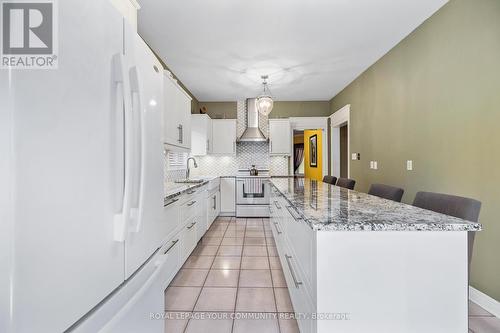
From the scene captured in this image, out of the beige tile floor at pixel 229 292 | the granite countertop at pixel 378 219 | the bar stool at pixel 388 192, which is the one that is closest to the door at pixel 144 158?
the granite countertop at pixel 378 219

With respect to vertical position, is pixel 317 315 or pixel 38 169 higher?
pixel 38 169

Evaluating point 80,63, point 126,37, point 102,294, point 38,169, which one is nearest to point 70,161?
point 38,169

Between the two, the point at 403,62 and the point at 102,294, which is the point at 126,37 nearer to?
the point at 102,294

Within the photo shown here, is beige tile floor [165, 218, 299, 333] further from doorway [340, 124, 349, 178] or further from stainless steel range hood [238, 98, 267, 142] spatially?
doorway [340, 124, 349, 178]

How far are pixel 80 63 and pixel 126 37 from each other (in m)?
0.34

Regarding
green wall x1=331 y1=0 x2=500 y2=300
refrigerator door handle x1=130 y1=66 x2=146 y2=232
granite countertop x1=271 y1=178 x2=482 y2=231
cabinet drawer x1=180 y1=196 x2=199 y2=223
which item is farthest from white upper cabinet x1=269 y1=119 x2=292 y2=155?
refrigerator door handle x1=130 y1=66 x2=146 y2=232

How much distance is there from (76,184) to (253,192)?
4.82 meters

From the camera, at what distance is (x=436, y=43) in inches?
101

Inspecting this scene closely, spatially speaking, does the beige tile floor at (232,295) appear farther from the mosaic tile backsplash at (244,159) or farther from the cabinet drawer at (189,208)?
the mosaic tile backsplash at (244,159)

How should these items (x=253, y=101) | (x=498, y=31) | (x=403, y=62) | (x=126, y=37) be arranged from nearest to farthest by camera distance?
(x=126, y=37)
(x=498, y=31)
(x=403, y=62)
(x=253, y=101)

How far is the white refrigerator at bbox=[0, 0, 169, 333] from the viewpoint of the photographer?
556 millimetres

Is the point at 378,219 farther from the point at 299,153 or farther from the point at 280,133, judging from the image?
the point at 299,153

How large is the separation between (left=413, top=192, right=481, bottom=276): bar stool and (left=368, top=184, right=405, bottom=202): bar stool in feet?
1.11

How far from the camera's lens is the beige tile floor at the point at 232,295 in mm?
1850
